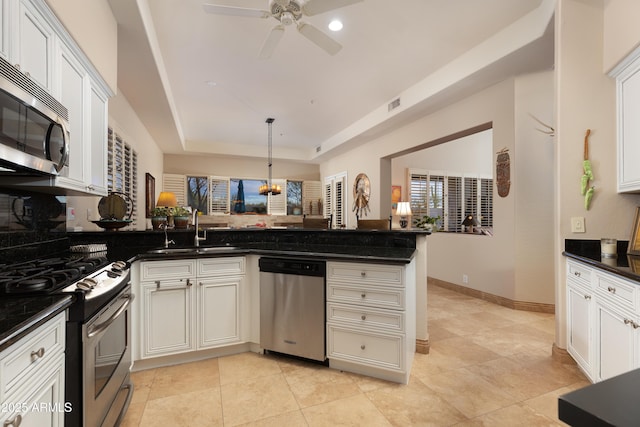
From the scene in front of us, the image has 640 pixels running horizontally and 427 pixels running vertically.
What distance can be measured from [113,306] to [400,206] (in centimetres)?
538

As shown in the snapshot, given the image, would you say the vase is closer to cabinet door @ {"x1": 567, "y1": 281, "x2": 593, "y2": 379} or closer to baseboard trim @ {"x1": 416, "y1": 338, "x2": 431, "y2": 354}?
baseboard trim @ {"x1": 416, "y1": 338, "x2": 431, "y2": 354}

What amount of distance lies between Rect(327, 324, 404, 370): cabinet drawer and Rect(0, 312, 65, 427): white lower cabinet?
1.63 metres

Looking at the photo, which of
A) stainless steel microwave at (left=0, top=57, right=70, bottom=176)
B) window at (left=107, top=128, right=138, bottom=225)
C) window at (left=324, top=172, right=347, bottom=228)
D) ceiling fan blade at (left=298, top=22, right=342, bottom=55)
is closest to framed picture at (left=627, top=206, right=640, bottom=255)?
ceiling fan blade at (left=298, top=22, right=342, bottom=55)

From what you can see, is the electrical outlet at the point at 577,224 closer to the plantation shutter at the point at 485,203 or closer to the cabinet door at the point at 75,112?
the cabinet door at the point at 75,112

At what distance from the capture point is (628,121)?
2234 mm

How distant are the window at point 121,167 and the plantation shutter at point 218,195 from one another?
341 cm

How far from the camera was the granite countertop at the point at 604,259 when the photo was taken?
1.71 meters

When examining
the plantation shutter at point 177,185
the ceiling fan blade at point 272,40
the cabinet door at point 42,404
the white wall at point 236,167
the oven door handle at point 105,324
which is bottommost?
the cabinet door at point 42,404

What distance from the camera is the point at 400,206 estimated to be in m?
6.24

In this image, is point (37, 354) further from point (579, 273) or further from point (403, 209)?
point (403, 209)

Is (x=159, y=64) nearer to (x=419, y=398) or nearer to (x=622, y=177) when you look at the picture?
(x=419, y=398)

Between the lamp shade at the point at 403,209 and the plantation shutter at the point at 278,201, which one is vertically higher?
the plantation shutter at the point at 278,201

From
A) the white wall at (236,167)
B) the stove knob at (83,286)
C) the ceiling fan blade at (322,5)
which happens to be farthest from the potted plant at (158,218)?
the white wall at (236,167)

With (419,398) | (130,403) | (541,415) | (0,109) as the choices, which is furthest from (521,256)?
(0,109)
